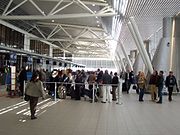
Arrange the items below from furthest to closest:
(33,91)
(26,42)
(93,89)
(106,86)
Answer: (26,42) → (106,86) → (93,89) → (33,91)

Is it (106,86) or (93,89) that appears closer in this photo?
(93,89)

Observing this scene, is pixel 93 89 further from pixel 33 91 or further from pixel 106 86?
pixel 33 91

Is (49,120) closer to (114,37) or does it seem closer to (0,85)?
(0,85)

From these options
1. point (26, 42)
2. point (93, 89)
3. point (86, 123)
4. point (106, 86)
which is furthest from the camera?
point (26, 42)

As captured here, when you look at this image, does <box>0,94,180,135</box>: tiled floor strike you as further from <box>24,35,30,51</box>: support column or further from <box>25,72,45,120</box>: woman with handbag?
<box>24,35,30,51</box>: support column

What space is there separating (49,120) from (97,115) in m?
1.99

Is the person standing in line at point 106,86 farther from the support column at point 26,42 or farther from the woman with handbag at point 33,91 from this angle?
the support column at point 26,42

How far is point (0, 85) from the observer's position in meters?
21.0

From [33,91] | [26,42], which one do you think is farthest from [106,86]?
[26,42]

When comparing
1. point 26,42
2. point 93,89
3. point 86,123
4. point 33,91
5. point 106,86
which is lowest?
point 86,123

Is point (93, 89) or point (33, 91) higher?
point (33, 91)

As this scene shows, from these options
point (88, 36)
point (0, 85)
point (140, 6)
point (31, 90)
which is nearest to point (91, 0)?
point (140, 6)

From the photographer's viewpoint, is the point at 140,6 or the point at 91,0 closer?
the point at 140,6

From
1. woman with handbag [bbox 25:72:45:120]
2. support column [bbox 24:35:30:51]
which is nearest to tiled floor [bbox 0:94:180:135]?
woman with handbag [bbox 25:72:45:120]
